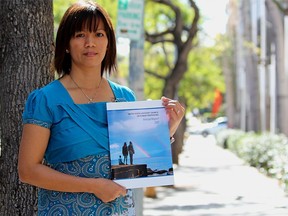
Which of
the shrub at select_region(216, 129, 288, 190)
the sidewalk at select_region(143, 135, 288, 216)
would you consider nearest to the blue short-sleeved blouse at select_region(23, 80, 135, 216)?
the sidewalk at select_region(143, 135, 288, 216)

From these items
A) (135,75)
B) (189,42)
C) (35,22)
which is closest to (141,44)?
(135,75)

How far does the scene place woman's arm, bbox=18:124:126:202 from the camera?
3.22 m

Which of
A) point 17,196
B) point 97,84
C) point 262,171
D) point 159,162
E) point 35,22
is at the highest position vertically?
point 35,22

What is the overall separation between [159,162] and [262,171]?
19152 millimetres

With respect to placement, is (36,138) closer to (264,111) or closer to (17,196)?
(17,196)

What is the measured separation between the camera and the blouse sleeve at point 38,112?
3.30 metres

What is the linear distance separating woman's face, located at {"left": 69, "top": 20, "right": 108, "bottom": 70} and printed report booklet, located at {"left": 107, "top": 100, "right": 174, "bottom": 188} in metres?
0.24

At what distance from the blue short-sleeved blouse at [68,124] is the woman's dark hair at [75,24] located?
0.23 meters

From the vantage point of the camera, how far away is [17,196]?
16.7 feet

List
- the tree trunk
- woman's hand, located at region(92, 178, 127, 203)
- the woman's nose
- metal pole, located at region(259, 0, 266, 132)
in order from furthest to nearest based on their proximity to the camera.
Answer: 1. metal pole, located at region(259, 0, 266, 132)
2. the tree trunk
3. the woman's nose
4. woman's hand, located at region(92, 178, 127, 203)

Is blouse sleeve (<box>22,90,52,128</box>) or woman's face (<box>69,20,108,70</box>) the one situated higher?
woman's face (<box>69,20,108,70</box>)

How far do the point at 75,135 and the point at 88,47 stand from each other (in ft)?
1.32

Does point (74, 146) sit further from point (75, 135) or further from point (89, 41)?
point (89, 41)

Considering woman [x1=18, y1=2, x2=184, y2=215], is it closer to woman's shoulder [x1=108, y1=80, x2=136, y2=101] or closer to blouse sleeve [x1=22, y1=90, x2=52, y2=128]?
blouse sleeve [x1=22, y1=90, x2=52, y2=128]
